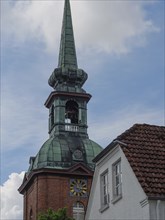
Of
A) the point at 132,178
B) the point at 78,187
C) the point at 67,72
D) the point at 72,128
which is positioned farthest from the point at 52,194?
the point at 132,178

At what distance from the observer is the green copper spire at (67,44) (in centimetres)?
7112

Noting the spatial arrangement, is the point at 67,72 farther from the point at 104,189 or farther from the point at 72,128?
the point at 104,189

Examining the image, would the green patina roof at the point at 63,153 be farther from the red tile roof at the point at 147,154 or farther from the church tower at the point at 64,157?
the red tile roof at the point at 147,154

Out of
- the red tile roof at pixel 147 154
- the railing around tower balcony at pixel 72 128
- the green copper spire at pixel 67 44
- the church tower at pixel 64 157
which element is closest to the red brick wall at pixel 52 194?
the church tower at pixel 64 157

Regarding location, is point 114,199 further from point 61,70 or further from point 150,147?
point 61,70

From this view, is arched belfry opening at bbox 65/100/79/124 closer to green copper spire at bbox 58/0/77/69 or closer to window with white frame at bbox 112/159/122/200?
green copper spire at bbox 58/0/77/69

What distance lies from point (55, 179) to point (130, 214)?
1500 inches

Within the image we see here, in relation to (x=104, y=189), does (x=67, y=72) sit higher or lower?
higher

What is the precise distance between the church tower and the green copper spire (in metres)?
1.32

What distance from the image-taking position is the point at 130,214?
84.1 ft

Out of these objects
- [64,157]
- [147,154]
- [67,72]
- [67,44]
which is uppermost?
[67,44]

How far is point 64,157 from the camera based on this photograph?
6394 centimetres

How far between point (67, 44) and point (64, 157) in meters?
13.8

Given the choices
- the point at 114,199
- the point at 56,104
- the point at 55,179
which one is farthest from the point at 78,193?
the point at 114,199
